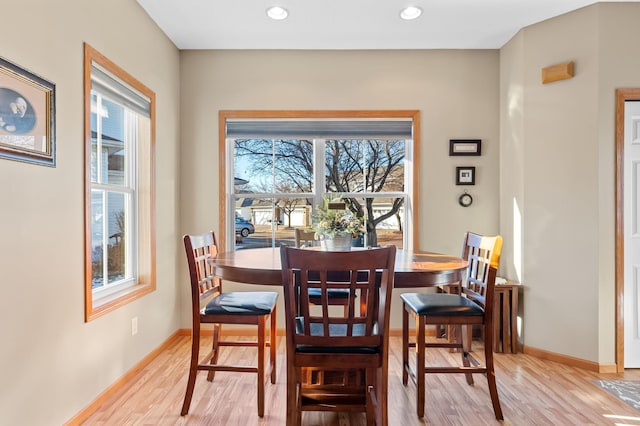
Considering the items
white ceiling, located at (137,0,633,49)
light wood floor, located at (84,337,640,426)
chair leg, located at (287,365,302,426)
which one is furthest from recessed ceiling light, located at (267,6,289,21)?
light wood floor, located at (84,337,640,426)

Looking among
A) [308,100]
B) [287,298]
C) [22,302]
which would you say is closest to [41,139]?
[22,302]

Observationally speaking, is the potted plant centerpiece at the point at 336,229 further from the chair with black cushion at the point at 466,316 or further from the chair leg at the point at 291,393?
the chair leg at the point at 291,393

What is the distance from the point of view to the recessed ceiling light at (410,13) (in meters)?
3.10

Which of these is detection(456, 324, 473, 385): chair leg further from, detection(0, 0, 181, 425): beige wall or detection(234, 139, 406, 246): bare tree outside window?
detection(0, 0, 181, 425): beige wall

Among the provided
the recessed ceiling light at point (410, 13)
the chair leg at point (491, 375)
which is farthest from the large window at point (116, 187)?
the chair leg at point (491, 375)

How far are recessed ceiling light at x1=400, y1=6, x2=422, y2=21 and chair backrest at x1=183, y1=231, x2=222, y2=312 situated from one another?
2.16m

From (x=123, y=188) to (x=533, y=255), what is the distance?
3.20m

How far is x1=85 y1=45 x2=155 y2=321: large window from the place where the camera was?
2.45m

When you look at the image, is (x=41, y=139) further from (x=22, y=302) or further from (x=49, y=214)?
(x=22, y=302)

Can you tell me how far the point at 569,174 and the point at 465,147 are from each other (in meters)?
0.93

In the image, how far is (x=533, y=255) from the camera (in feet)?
11.1

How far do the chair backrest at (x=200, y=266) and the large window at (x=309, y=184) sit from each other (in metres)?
1.23

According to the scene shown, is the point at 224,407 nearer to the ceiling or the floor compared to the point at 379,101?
nearer to the floor

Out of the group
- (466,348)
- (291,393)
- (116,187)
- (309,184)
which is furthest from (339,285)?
(309,184)
